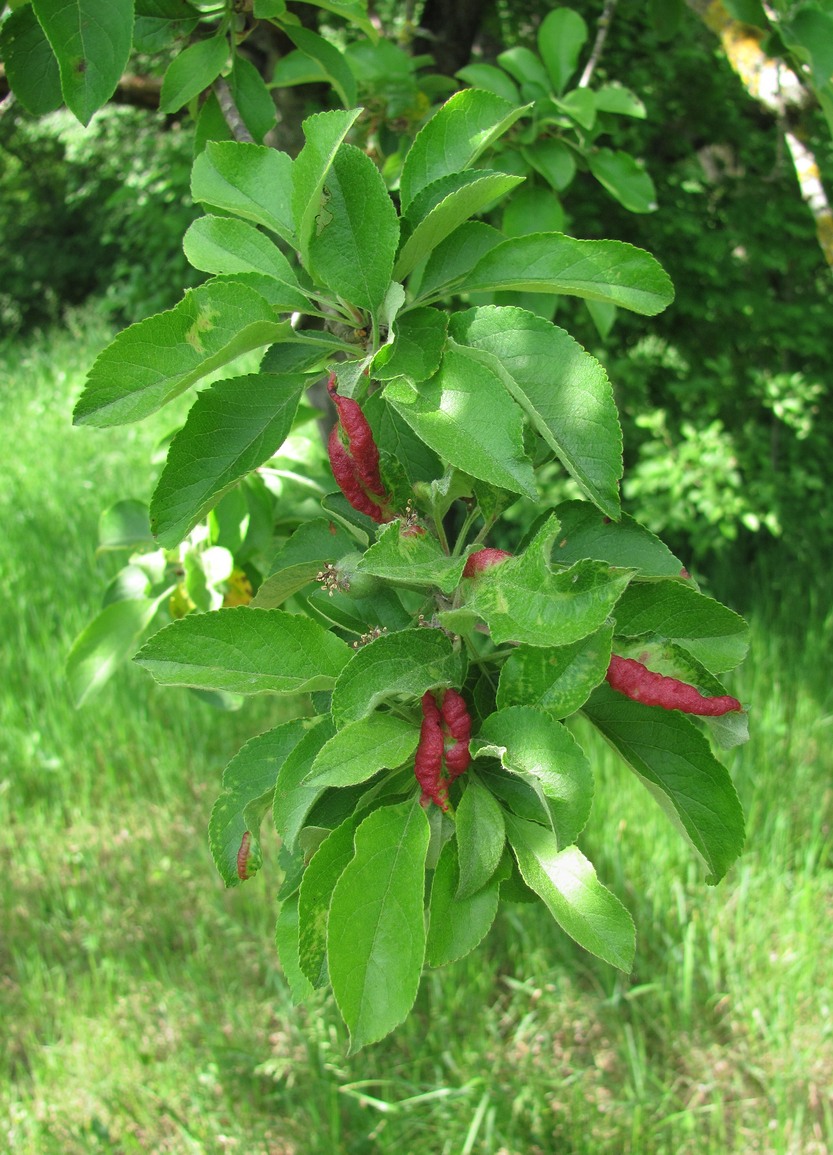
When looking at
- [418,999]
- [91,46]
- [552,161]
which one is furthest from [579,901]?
[418,999]

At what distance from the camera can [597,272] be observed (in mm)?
612

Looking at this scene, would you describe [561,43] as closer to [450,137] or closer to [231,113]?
[231,113]

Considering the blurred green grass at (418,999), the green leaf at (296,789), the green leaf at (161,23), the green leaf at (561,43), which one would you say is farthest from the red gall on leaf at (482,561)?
the blurred green grass at (418,999)

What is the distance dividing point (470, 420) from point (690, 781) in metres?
0.24

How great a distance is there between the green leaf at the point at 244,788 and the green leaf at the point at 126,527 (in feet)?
2.39

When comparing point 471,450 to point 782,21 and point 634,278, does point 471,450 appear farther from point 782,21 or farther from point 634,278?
point 782,21

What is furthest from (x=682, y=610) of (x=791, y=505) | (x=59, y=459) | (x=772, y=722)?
(x=59, y=459)

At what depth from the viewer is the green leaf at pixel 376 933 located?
1.68 feet

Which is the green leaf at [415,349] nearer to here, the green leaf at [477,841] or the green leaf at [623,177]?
the green leaf at [477,841]

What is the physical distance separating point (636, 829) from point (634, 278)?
190 cm

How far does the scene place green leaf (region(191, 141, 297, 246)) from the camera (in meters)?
0.68

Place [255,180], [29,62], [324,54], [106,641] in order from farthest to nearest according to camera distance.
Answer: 1. [106,641]
2. [324,54]
3. [29,62]
4. [255,180]

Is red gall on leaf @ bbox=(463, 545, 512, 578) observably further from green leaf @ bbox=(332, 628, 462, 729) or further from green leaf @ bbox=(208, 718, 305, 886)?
green leaf @ bbox=(208, 718, 305, 886)

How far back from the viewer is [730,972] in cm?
201
